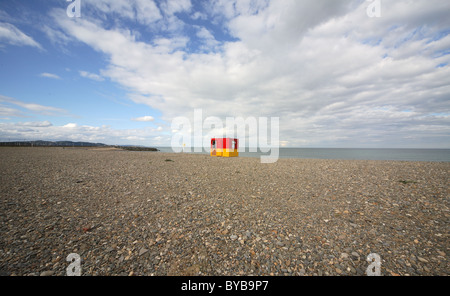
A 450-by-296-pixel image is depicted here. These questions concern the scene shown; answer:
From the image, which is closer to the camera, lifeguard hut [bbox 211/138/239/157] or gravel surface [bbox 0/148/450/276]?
gravel surface [bbox 0/148/450/276]

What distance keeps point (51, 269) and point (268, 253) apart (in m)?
4.55

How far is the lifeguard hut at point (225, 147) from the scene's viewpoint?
1206 inches

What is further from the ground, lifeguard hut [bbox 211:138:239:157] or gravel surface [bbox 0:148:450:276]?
lifeguard hut [bbox 211:138:239:157]

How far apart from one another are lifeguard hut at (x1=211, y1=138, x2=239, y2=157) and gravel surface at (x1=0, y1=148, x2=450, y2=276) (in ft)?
71.4

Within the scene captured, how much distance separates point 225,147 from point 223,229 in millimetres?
26053

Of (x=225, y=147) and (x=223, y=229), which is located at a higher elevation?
(x=225, y=147)

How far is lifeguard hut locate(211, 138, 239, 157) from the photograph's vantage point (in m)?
30.6

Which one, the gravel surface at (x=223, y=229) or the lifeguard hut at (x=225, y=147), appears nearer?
the gravel surface at (x=223, y=229)

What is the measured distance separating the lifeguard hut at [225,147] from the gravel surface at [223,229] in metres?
21.8

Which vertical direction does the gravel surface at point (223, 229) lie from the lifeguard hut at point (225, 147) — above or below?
below

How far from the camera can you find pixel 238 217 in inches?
231

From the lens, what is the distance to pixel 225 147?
1222 inches
